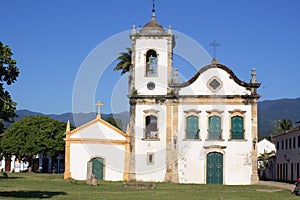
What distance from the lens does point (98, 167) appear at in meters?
36.8

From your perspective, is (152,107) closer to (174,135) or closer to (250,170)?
(174,135)

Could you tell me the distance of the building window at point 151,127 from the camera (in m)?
36.3

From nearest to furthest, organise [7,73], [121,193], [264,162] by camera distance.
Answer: [7,73] → [121,193] → [264,162]

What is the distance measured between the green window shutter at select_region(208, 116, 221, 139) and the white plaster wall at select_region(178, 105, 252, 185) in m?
0.30

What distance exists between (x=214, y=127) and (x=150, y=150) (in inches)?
194

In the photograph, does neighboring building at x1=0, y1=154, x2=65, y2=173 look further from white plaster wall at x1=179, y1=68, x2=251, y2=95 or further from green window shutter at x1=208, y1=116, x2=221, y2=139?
green window shutter at x1=208, y1=116, x2=221, y2=139

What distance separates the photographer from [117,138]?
121 ft

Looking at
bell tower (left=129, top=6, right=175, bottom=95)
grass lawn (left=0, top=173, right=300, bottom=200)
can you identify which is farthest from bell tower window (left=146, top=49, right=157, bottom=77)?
grass lawn (left=0, top=173, right=300, bottom=200)

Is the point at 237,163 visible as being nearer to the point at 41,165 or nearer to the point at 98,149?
the point at 98,149

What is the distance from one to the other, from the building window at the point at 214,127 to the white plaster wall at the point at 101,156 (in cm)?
658

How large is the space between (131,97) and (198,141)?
587cm

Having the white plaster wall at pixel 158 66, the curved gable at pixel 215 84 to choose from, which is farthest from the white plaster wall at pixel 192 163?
the white plaster wall at pixel 158 66

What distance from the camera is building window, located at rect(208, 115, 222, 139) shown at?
35.5 m

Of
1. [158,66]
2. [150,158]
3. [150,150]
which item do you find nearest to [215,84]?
[158,66]
